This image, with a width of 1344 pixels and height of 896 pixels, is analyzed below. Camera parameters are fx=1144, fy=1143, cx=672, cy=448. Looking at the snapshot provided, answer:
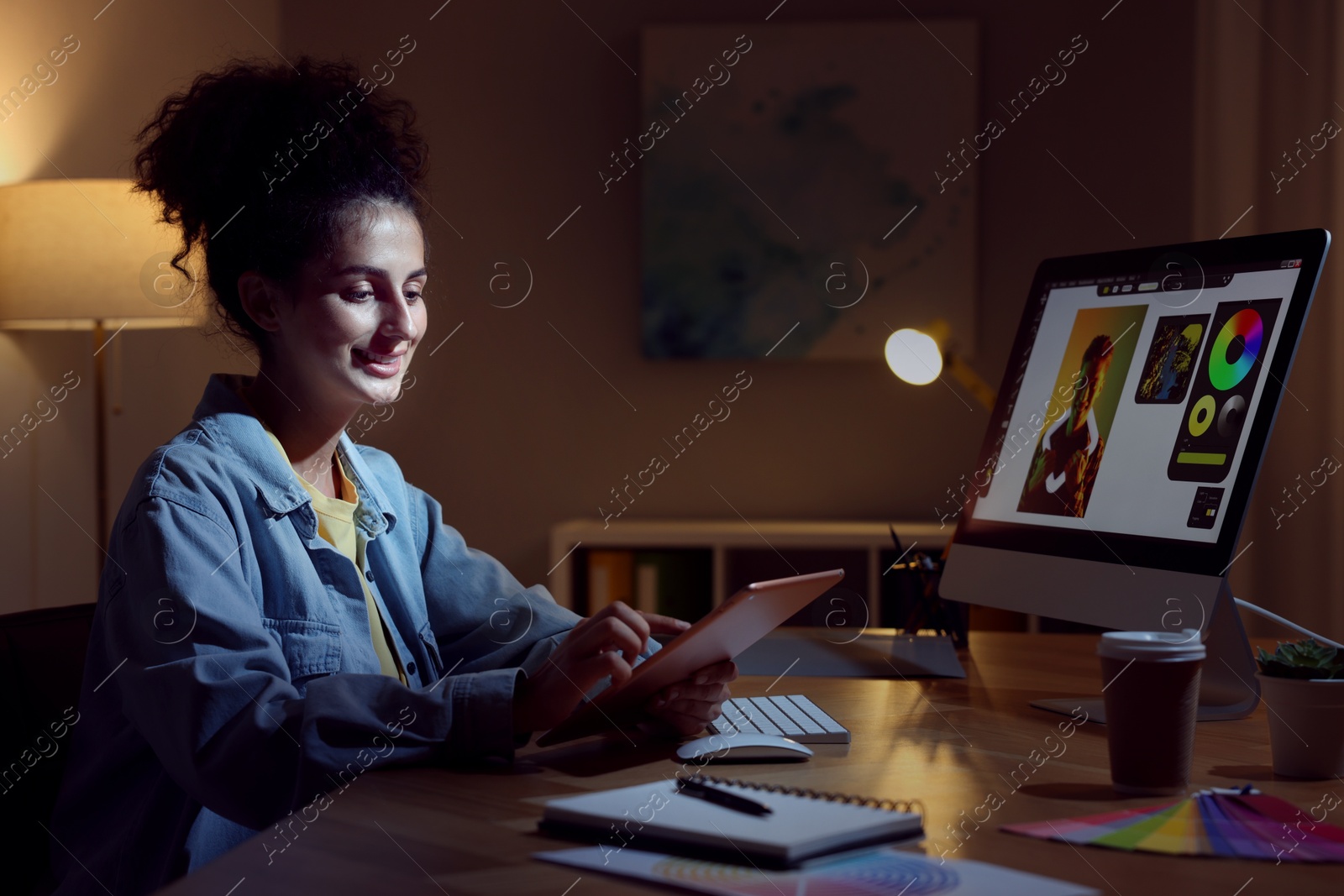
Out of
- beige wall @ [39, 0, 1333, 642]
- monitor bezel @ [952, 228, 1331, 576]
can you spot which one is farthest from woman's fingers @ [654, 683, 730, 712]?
beige wall @ [39, 0, 1333, 642]

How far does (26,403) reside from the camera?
2543 mm

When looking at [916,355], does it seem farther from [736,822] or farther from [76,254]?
[76,254]

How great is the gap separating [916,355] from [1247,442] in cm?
103

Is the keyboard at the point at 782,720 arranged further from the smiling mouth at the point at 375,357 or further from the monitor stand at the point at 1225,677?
the smiling mouth at the point at 375,357

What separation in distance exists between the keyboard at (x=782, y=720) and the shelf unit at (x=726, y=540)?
180 cm

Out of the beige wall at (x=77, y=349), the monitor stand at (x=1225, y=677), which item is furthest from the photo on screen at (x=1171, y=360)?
the beige wall at (x=77, y=349)

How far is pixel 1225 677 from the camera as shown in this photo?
1242mm

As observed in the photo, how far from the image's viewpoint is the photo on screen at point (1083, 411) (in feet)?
4.34

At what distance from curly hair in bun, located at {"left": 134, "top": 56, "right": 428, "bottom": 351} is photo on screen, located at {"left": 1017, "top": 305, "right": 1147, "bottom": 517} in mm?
855

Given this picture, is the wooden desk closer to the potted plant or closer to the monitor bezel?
the potted plant

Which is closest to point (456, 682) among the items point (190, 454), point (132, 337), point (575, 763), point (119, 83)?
point (575, 763)

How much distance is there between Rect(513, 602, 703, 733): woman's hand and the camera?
3.41 feet

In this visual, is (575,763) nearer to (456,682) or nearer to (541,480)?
(456,682)

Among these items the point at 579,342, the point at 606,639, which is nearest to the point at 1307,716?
the point at 606,639
